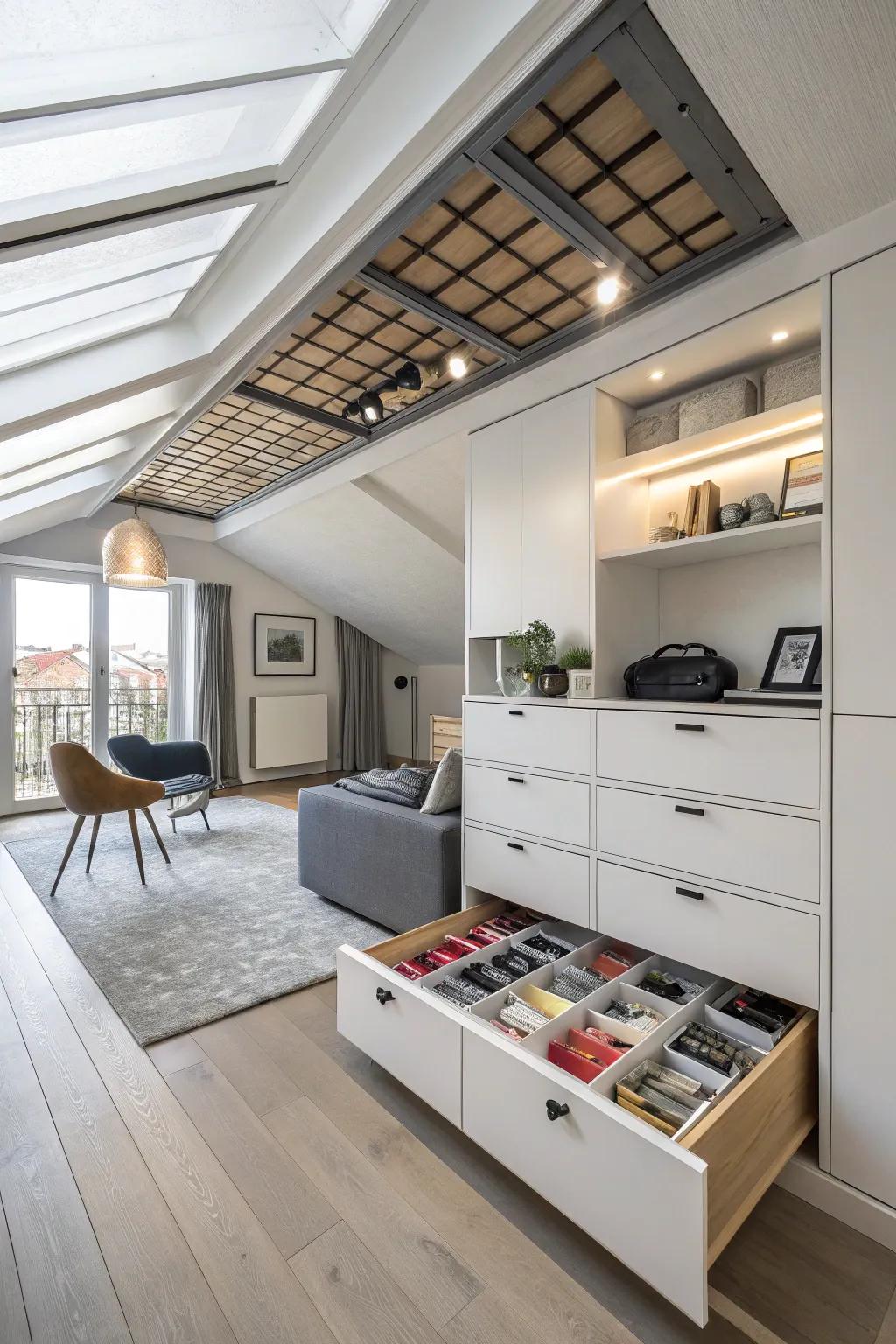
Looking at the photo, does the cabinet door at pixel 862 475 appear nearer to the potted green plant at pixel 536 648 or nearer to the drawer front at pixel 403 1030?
the potted green plant at pixel 536 648

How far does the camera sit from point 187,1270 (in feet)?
4.15

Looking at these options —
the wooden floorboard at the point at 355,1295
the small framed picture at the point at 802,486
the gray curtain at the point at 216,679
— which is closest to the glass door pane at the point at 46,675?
the gray curtain at the point at 216,679

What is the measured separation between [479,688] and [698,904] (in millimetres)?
1234

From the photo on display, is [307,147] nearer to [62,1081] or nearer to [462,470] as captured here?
[462,470]

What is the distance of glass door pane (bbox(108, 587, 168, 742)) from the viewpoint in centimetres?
575

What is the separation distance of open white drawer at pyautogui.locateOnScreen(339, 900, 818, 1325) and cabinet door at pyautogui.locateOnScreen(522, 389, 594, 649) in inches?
48.7

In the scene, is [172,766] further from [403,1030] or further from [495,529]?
[403,1030]

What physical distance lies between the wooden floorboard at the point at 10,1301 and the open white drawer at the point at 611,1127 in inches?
33.1

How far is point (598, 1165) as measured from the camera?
121 centimetres

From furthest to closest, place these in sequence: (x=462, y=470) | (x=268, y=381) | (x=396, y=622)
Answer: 1. (x=396, y=622)
2. (x=462, y=470)
3. (x=268, y=381)

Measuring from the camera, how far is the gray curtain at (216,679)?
19.9 feet

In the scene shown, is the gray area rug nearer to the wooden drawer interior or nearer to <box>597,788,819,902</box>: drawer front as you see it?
<box>597,788,819,902</box>: drawer front

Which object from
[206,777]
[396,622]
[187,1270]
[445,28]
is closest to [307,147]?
[445,28]

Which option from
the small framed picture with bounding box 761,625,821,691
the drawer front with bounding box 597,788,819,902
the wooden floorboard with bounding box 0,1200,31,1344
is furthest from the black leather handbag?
the wooden floorboard with bounding box 0,1200,31,1344
